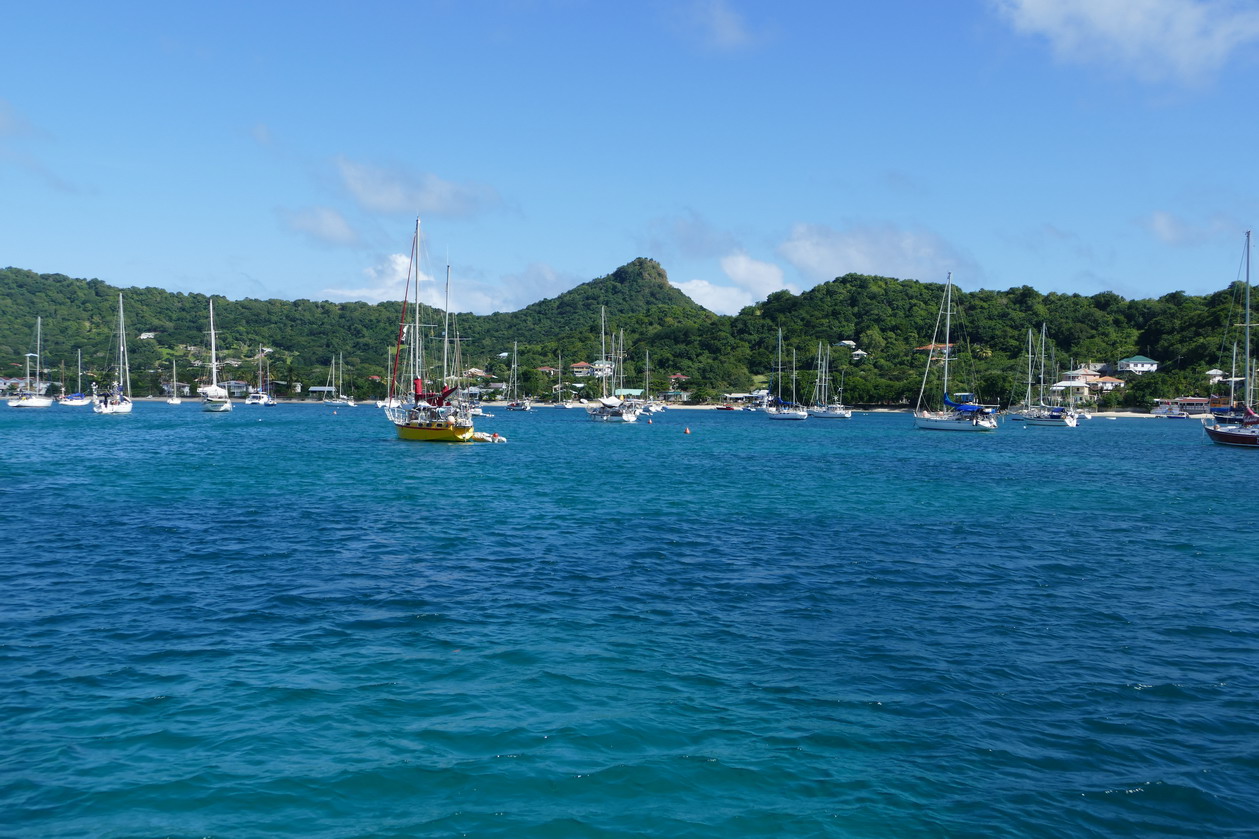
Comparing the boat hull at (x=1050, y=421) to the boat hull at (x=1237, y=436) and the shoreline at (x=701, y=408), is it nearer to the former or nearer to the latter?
the shoreline at (x=701, y=408)

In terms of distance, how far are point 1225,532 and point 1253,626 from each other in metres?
13.2

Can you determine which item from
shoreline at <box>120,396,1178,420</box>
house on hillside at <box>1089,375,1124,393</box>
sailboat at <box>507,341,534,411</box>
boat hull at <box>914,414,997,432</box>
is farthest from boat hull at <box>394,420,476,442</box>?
house on hillside at <box>1089,375,1124,393</box>

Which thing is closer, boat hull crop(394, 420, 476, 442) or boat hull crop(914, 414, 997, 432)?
boat hull crop(394, 420, 476, 442)

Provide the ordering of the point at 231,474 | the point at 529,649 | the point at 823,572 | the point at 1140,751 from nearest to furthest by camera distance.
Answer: the point at 1140,751 → the point at 529,649 → the point at 823,572 → the point at 231,474

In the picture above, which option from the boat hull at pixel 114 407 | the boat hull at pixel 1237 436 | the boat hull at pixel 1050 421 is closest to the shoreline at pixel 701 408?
the boat hull at pixel 1050 421

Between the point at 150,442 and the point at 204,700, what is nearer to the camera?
the point at 204,700

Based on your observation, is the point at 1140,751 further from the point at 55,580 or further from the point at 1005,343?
the point at 1005,343

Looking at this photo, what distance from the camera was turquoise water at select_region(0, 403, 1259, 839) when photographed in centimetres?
901

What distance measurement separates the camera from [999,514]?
30797 millimetres

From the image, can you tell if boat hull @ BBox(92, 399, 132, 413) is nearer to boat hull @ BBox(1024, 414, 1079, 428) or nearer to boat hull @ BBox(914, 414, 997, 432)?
boat hull @ BBox(914, 414, 997, 432)

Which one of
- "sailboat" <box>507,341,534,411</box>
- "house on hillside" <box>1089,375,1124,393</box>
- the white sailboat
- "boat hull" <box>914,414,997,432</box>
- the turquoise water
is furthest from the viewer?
the white sailboat

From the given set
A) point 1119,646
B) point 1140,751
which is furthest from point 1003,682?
point 1119,646

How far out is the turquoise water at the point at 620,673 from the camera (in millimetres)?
9008

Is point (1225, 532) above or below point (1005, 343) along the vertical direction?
below
